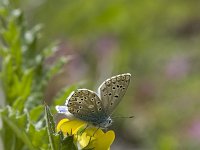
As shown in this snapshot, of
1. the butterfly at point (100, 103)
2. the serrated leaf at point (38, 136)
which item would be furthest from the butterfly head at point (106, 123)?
the serrated leaf at point (38, 136)

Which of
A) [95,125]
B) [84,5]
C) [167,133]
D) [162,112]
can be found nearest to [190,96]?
[162,112]

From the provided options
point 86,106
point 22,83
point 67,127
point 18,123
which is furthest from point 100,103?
point 22,83

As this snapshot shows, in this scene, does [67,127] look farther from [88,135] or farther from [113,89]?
[113,89]

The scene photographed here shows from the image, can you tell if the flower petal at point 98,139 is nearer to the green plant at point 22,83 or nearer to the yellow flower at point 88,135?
the yellow flower at point 88,135

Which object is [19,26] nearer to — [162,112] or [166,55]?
[162,112]

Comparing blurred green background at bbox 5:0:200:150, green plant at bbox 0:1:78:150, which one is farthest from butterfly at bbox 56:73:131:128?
blurred green background at bbox 5:0:200:150

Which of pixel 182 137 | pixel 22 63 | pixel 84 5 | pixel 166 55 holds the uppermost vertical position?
pixel 22 63
